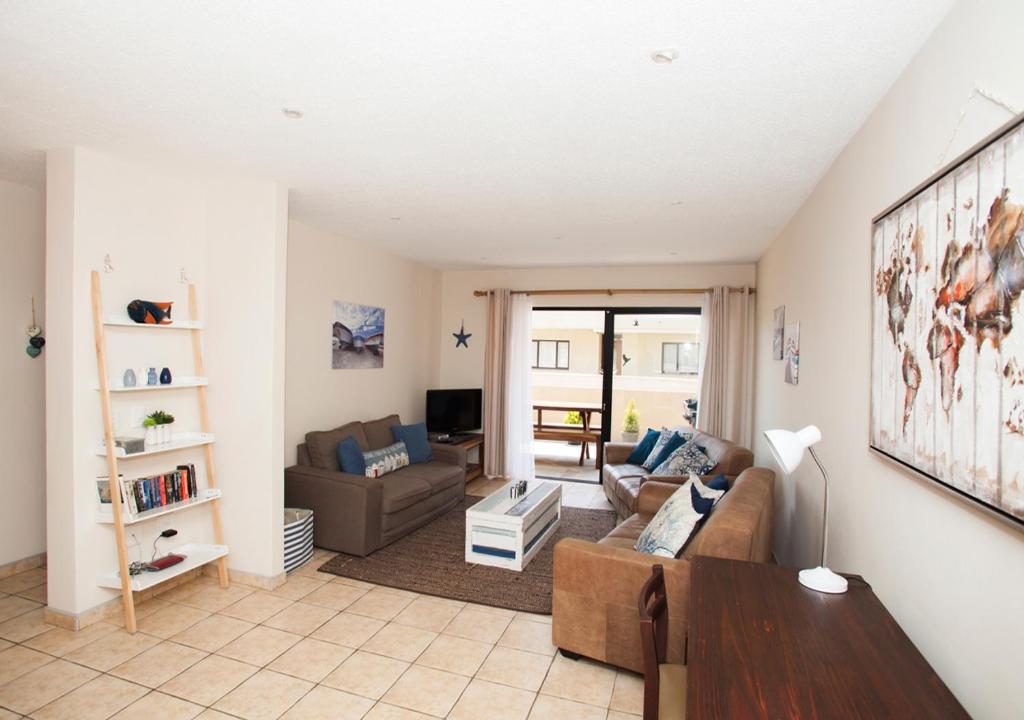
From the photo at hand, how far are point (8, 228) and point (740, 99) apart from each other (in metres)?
4.41

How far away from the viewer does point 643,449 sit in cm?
563

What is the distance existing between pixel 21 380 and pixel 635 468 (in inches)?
193

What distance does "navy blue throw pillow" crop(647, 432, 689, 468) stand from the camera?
5195 millimetres

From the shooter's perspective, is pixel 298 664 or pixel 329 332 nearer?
pixel 298 664

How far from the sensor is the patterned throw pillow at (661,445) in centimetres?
524

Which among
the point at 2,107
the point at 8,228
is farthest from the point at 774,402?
the point at 8,228

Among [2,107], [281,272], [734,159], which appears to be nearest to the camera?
[2,107]

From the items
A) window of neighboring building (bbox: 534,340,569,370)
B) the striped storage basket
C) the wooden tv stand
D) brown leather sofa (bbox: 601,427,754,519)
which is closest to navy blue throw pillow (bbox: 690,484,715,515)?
brown leather sofa (bbox: 601,427,754,519)

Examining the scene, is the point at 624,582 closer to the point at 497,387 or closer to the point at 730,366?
the point at 730,366

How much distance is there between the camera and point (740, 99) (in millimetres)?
2170

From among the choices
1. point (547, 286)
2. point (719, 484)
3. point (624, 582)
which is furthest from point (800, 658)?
point (547, 286)

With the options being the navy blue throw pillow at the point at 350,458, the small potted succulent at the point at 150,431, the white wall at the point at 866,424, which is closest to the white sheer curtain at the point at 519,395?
the navy blue throw pillow at the point at 350,458

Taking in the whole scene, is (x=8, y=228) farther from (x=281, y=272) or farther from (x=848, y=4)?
(x=848, y=4)

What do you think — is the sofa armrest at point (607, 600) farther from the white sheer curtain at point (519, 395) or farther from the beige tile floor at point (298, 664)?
the white sheer curtain at point (519, 395)
